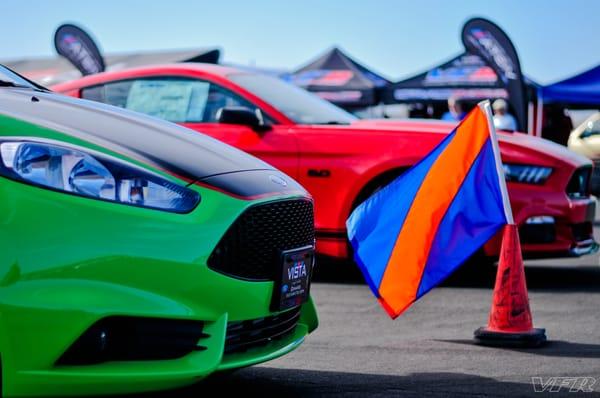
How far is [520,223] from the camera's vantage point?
739 cm

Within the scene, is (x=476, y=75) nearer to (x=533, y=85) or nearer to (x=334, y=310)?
(x=533, y=85)

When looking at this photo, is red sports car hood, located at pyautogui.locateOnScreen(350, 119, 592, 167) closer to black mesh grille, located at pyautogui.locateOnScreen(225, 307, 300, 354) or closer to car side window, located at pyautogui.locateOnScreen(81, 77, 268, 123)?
car side window, located at pyautogui.locateOnScreen(81, 77, 268, 123)

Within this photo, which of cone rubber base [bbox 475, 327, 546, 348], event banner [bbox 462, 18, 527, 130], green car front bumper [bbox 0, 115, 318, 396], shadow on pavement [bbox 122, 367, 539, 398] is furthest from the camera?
event banner [bbox 462, 18, 527, 130]

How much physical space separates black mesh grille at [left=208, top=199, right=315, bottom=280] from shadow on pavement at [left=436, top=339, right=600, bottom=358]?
1.73 metres

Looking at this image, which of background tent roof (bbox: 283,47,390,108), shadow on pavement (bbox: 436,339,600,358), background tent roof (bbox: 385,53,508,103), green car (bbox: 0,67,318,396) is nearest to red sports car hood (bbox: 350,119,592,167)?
shadow on pavement (bbox: 436,339,600,358)

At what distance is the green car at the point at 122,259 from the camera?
10.8 ft

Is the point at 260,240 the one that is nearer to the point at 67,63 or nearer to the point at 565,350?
the point at 565,350

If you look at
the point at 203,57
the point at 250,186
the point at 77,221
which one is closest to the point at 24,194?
the point at 77,221

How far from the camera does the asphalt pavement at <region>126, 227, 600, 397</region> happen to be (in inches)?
175

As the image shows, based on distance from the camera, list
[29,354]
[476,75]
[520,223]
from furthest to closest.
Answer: [476,75] < [520,223] < [29,354]

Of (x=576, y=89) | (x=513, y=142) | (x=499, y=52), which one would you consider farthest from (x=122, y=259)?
(x=576, y=89)

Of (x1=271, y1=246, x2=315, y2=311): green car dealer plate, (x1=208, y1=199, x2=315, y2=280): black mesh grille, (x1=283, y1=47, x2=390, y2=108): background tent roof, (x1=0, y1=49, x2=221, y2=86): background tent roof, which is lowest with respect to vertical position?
(x1=0, y1=49, x2=221, y2=86): background tent roof

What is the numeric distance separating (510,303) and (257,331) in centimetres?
198

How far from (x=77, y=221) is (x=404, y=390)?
171 cm
